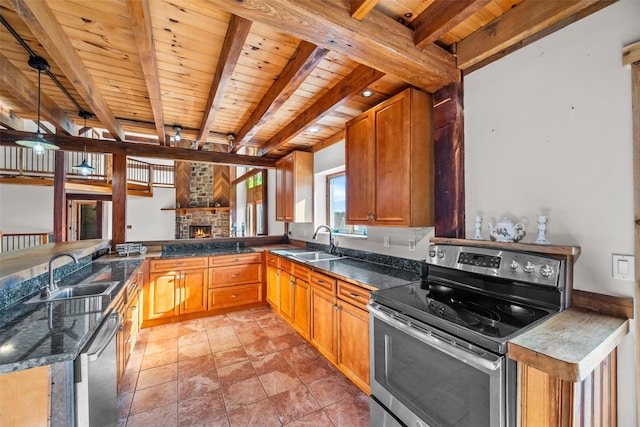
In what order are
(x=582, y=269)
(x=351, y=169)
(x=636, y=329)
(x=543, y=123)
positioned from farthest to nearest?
(x=351, y=169)
(x=543, y=123)
(x=582, y=269)
(x=636, y=329)

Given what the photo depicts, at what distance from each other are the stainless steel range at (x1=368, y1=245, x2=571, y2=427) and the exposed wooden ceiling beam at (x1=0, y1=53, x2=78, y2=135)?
3.13m

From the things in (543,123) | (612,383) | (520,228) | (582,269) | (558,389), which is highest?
(543,123)

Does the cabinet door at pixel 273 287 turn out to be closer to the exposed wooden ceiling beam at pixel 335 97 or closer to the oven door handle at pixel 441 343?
the exposed wooden ceiling beam at pixel 335 97

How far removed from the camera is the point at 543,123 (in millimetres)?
1512

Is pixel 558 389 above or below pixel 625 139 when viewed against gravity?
below

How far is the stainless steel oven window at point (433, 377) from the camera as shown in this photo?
3.40 ft

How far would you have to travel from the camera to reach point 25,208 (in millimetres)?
6789

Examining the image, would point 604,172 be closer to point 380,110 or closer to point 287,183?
point 380,110

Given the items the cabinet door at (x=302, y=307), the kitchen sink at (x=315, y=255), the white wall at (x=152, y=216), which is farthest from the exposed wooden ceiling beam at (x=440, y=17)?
the white wall at (x=152, y=216)

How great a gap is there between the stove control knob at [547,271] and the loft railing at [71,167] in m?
6.61

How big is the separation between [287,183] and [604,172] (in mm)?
3395

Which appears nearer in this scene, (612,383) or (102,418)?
(612,383)

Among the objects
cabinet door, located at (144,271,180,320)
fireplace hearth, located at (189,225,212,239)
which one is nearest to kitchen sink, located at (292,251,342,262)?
cabinet door, located at (144,271,180,320)

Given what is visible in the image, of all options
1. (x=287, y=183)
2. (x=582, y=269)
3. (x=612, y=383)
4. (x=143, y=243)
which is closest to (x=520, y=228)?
(x=582, y=269)
